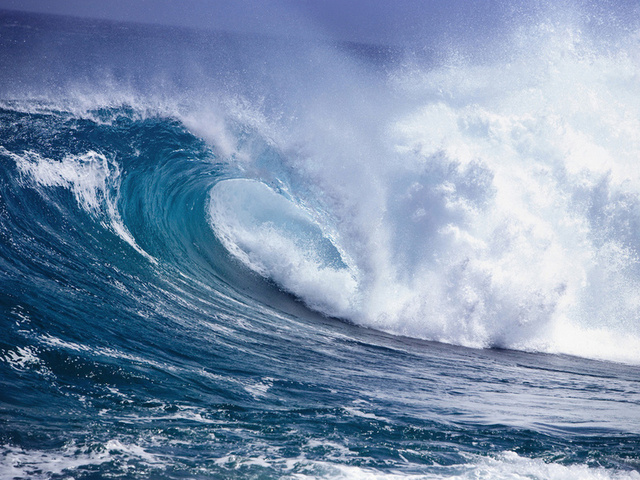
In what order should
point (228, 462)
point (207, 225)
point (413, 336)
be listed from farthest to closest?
point (207, 225), point (413, 336), point (228, 462)

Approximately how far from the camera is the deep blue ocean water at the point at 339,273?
4.88 metres

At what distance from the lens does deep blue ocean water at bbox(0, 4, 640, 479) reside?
4.88 m

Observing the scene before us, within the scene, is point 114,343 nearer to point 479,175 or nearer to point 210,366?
point 210,366

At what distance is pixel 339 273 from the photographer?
11617 mm

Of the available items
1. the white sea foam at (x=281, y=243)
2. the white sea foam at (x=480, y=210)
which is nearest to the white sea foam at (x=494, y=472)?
the white sea foam at (x=480, y=210)

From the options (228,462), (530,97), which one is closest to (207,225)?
(228,462)

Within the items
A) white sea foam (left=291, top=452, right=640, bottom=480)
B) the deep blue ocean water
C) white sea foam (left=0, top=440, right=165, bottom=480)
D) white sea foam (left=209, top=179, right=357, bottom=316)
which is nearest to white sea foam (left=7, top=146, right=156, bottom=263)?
the deep blue ocean water

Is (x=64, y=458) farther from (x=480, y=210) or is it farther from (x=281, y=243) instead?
(x=480, y=210)

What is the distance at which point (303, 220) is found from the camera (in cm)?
1313

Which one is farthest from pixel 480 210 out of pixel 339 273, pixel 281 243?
pixel 281 243

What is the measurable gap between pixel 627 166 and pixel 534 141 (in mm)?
2278

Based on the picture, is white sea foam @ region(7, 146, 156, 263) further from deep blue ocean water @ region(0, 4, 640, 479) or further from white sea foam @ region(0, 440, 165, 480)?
white sea foam @ region(0, 440, 165, 480)

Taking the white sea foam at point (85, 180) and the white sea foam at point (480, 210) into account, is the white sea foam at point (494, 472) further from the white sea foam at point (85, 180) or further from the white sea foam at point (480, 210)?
the white sea foam at point (85, 180)

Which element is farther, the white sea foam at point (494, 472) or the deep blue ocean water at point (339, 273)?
the deep blue ocean water at point (339, 273)
